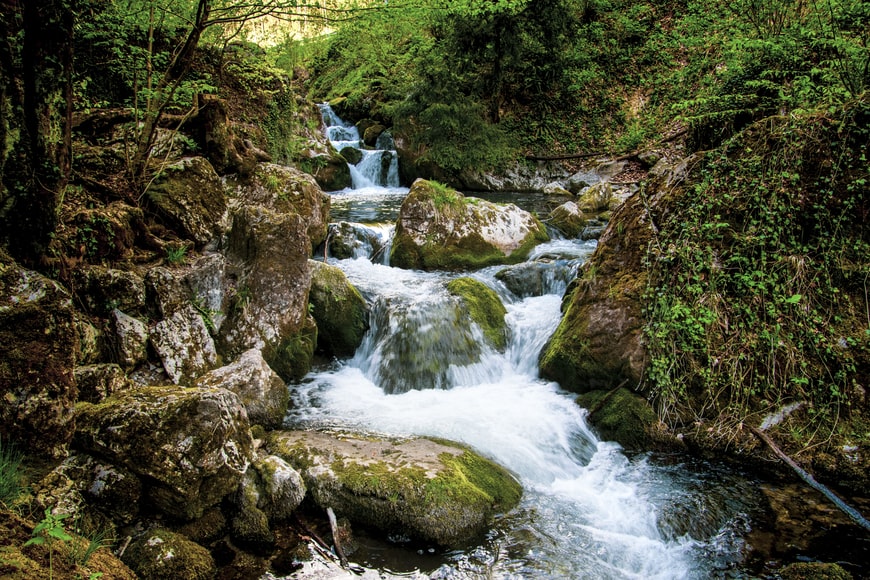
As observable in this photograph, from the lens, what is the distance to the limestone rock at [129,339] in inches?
152

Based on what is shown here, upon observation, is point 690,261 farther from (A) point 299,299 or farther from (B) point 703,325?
(A) point 299,299

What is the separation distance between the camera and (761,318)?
4.64m

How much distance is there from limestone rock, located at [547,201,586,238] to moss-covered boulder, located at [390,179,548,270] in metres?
1.53

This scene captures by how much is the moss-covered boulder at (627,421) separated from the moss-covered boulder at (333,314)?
3431 millimetres

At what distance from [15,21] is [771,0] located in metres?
8.97

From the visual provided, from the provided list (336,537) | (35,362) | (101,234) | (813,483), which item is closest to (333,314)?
(101,234)

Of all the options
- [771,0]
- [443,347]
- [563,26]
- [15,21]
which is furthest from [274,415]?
[563,26]

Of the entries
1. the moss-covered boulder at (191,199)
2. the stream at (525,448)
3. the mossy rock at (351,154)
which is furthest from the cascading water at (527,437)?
the mossy rock at (351,154)

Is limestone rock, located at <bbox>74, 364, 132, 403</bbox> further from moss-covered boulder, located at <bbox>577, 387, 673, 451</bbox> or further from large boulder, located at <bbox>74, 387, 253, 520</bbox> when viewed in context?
moss-covered boulder, located at <bbox>577, 387, 673, 451</bbox>

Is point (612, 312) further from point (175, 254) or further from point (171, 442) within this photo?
point (175, 254)

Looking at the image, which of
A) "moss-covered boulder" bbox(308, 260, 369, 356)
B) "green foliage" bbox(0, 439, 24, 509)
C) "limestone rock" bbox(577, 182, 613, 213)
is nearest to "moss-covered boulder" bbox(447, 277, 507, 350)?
"moss-covered boulder" bbox(308, 260, 369, 356)

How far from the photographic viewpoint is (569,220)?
11.0 m

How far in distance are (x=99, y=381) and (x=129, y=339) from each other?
0.53 metres

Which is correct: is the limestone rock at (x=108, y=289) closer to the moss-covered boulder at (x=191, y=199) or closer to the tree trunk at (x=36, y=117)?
the tree trunk at (x=36, y=117)
